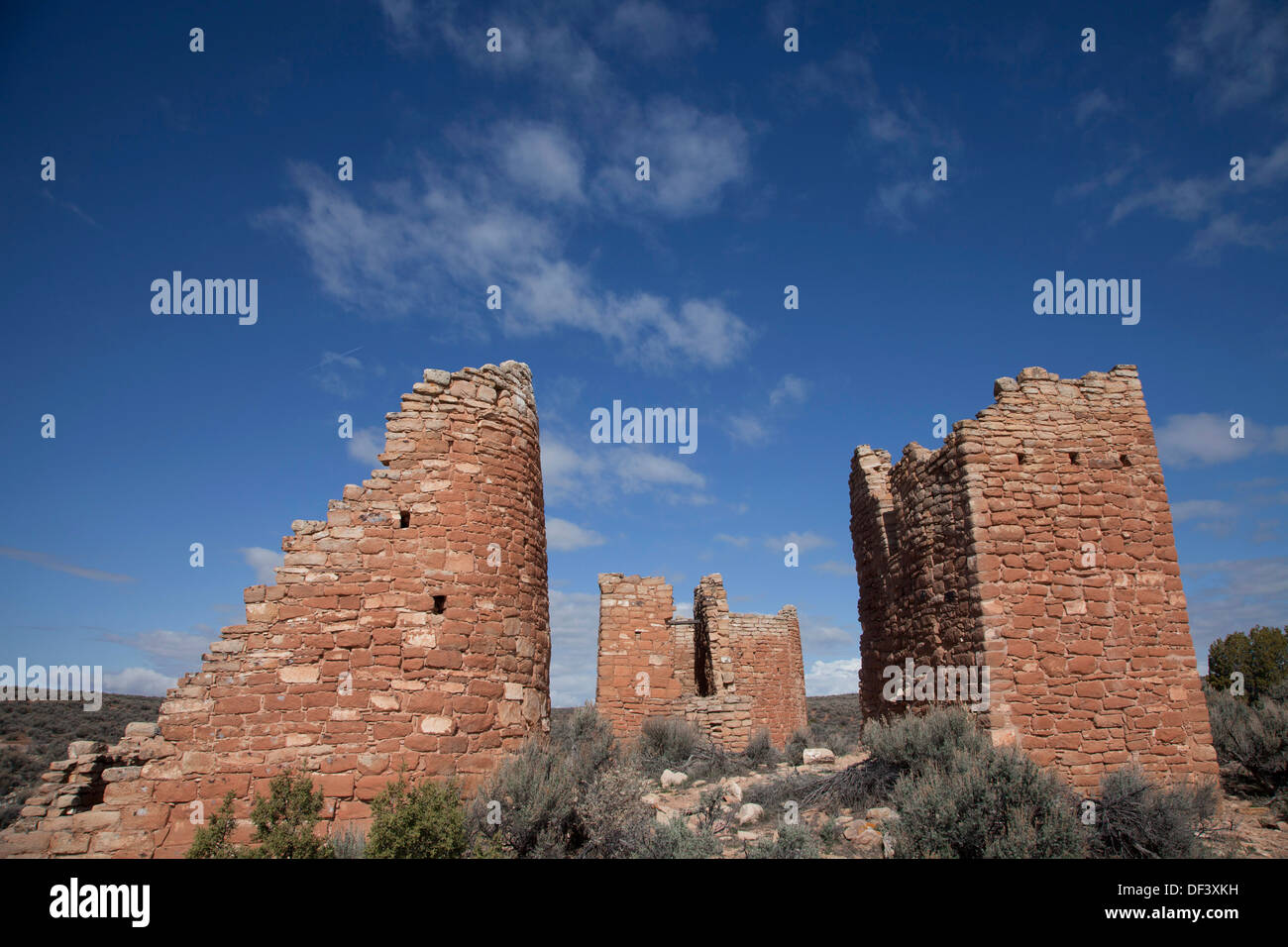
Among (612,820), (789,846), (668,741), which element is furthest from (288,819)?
(668,741)

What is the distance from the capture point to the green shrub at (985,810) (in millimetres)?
6023

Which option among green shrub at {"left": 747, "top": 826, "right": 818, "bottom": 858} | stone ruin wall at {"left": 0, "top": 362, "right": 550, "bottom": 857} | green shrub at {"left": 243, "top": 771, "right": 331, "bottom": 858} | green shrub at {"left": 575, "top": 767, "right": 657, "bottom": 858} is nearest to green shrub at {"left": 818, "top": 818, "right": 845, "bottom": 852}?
green shrub at {"left": 747, "top": 826, "right": 818, "bottom": 858}

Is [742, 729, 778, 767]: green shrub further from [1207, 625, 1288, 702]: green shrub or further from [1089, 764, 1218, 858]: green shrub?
[1207, 625, 1288, 702]: green shrub

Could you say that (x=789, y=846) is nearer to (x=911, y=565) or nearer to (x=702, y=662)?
(x=911, y=565)

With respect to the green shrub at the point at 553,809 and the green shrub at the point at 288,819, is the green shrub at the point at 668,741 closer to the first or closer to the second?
the green shrub at the point at 553,809


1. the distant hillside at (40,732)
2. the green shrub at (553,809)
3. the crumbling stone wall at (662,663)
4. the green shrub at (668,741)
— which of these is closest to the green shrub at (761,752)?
the crumbling stone wall at (662,663)

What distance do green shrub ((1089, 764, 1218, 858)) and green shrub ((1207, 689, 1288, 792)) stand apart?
7.79 ft

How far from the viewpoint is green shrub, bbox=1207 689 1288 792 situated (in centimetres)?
927

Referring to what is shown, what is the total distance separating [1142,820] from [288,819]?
854 centimetres

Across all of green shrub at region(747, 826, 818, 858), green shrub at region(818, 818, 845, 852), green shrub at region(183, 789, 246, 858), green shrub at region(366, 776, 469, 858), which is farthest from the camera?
green shrub at region(818, 818, 845, 852)

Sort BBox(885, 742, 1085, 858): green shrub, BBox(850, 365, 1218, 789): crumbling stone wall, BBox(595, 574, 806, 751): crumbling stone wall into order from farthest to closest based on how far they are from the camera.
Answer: BBox(595, 574, 806, 751): crumbling stone wall, BBox(850, 365, 1218, 789): crumbling stone wall, BBox(885, 742, 1085, 858): green shrub

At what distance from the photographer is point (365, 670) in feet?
23.3
